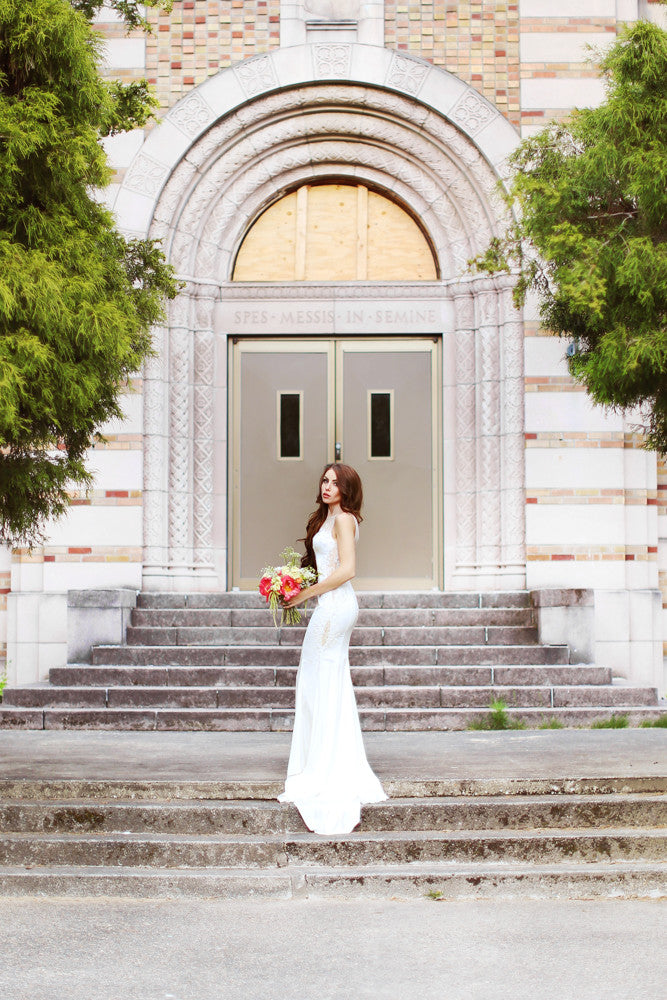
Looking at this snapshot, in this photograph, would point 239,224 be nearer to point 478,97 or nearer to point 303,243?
point 303,243

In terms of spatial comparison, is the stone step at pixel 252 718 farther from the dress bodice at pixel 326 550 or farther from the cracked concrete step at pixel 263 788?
the dress bodice at pixel 326 550

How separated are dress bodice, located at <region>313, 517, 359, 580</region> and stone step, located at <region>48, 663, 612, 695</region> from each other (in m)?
3.05

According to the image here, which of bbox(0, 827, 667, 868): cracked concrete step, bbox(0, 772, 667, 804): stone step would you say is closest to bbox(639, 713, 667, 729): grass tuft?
bbox(0, 772, 667, 804): stone step

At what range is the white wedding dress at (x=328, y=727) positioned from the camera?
599 centimetres

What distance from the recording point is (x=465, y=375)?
1160 cm

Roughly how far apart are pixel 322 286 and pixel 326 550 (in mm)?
5927

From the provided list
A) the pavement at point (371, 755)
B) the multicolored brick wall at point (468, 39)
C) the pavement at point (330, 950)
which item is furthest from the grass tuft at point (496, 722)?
the multicolored brick wall at point (468, 39)

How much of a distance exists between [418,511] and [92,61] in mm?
6734

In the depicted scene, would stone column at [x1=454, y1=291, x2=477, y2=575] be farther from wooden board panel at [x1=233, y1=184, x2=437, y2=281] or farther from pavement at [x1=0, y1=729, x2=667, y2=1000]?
pavement at [x1=0, y1=729, x2=667, y2=1000]

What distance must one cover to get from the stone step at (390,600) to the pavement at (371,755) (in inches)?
87.1

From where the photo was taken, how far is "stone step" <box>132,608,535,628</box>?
10359 mm

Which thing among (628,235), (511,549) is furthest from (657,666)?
(628,235)

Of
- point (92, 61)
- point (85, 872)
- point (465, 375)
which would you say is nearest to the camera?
point (85, 872)

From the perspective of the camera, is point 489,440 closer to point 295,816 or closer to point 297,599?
point 297,599
